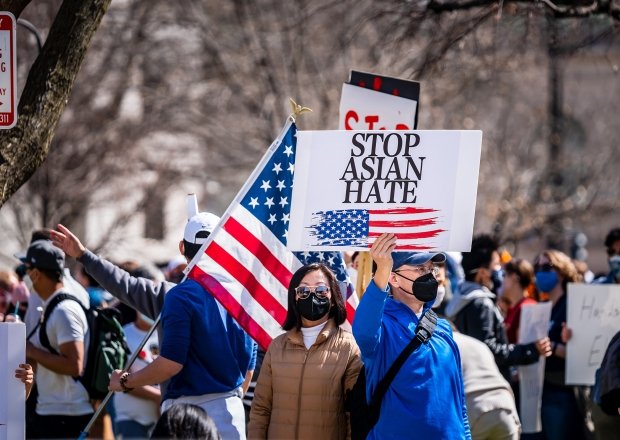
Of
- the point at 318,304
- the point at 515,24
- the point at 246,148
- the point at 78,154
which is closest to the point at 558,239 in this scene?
the point at 246,148

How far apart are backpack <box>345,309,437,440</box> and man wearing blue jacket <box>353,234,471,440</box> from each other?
24 millimetres

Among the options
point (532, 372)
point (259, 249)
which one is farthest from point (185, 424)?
point (532, 372)

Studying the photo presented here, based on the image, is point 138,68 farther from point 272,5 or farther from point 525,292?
point 525,292

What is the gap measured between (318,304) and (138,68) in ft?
49.3

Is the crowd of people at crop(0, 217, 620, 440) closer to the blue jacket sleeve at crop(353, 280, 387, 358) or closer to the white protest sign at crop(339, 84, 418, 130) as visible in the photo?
the blue jacket sleeve at crop(353, 280, 387, 358)

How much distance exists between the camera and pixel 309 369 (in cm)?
646

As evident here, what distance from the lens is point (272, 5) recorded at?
20031 mm

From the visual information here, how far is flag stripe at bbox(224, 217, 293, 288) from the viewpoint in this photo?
7.24 meters

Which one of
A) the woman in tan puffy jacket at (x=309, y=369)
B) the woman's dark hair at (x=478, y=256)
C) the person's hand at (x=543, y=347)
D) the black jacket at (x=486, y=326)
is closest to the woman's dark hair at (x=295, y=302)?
the woman in tan puffy jacket at (x=309, y=369)

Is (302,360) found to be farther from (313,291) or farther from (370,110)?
(370,110)

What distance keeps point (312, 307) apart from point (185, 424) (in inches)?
69.5

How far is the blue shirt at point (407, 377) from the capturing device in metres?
6.11

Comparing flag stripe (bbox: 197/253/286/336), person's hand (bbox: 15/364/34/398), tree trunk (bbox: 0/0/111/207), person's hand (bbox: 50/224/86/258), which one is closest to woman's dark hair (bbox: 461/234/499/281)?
flag stripe (bbox: 197/253/286/336)

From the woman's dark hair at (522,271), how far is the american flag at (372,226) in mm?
4109
